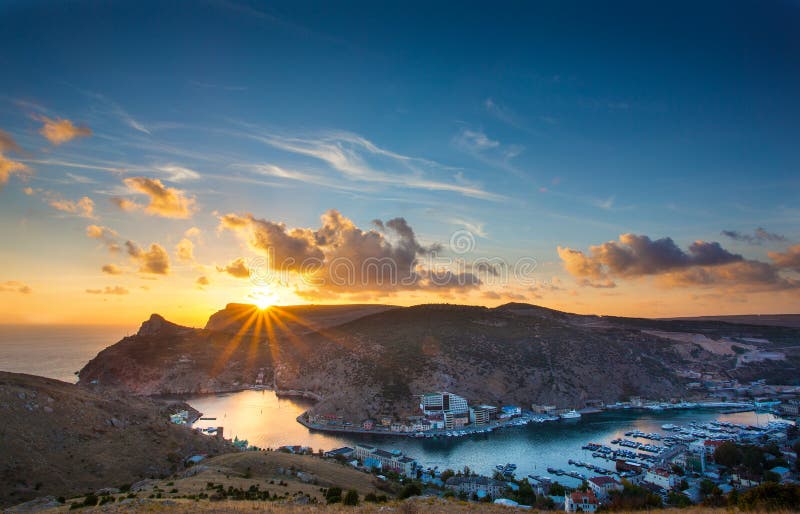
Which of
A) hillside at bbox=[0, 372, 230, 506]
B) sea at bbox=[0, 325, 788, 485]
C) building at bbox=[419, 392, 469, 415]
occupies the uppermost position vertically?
hillside at bbox=[0, 372, 230, 506]

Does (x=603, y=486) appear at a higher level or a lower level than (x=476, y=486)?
higher

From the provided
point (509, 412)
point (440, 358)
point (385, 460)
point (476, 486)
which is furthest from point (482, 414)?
point (476, 486)

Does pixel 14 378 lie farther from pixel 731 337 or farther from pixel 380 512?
pixel 731 337

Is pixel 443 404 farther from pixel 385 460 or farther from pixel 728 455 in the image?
pixel 728 455

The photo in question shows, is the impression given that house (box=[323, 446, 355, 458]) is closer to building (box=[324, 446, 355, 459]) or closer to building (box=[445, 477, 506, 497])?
building (box=[324, 446, 355, 459])

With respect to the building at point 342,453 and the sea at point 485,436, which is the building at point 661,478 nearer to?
the sea at point 485,436

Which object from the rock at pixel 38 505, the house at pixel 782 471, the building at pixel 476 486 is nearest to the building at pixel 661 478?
the house at pixel 782 471

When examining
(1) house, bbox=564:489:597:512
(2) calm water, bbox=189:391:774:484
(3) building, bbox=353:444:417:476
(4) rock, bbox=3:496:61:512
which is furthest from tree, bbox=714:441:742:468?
(4) rock, bbox=3:496:61:512
